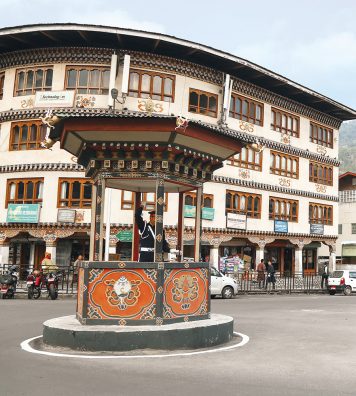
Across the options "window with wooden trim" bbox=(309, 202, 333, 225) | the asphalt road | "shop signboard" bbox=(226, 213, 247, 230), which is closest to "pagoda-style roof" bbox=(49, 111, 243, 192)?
the asphalt road

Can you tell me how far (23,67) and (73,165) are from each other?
20.2 ft

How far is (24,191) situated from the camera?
26.8 meters

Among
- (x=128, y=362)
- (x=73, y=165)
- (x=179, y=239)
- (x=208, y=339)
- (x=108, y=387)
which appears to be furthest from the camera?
(x=73, y=165)

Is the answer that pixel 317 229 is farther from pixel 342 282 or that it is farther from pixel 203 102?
pixel 203 102

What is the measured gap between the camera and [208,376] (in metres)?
6.55

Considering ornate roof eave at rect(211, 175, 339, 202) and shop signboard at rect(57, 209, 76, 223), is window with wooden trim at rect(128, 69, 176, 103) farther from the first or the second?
shop signboard at rect(57, 209, 76, 223)

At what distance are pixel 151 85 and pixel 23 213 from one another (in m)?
9.49

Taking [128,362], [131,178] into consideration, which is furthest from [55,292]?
[128,362]

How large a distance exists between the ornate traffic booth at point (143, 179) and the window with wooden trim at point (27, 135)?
16.8m

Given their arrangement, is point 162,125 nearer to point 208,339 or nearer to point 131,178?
point 131,178

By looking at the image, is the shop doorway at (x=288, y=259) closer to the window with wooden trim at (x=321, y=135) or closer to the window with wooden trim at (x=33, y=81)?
the window with wooden trim at (x=321, y=135)

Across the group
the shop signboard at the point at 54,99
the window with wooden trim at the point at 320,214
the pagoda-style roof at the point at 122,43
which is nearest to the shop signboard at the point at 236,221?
the window with wooden trim at the point at 320,214

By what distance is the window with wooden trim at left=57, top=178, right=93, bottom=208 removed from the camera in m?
26.4

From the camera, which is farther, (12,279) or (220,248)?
(220,248)
